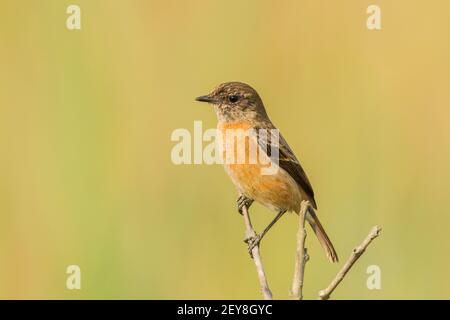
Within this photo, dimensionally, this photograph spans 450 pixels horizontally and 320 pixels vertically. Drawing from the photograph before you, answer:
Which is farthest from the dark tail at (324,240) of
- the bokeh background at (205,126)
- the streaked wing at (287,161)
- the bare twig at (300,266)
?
the bare twig at (300,266)

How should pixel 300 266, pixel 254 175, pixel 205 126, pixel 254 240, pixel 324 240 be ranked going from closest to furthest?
pixel 300 266 → pixel 254 240 → pixel 254 175 → pixel 324 240 → pixel 205 126

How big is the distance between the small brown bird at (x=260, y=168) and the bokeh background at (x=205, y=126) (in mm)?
860

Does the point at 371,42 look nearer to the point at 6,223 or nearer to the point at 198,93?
the point at 198,93

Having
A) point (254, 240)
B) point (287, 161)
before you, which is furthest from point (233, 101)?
point (254, 240)

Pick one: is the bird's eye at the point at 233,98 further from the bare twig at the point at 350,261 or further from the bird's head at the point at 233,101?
the bare twig at the point at 350,261

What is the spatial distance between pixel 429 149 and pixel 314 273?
1.95m

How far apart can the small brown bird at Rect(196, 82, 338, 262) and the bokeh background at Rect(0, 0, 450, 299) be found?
86 cm

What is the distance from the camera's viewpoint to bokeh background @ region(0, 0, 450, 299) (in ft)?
23.9

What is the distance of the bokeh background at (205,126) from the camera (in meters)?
7.29

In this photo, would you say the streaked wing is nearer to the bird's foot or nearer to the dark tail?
the dark tail

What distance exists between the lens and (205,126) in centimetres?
811

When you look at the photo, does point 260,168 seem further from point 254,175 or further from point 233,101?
point 233,101

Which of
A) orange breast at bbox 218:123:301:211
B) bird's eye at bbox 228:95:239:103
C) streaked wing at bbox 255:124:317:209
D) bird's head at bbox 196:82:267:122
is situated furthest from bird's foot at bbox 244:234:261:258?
bird's eye at bbox 228:95:239:103

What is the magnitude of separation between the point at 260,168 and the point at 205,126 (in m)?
1.83
